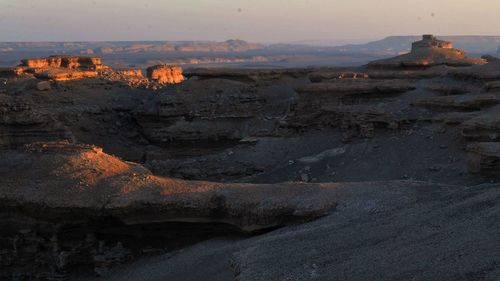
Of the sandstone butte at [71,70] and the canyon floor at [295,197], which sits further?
the sandstone butte at [71,70]

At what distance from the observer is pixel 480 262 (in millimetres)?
6527

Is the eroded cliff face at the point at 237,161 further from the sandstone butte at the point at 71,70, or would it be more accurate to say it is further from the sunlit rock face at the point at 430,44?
the sunlit rock face at the point at 430,44

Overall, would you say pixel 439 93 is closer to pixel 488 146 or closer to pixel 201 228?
pixel 488 146

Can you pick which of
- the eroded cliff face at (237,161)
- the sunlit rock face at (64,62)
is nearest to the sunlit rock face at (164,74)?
the sunlit rock face at (64,62)

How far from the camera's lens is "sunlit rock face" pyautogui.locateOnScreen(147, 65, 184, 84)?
39.6m

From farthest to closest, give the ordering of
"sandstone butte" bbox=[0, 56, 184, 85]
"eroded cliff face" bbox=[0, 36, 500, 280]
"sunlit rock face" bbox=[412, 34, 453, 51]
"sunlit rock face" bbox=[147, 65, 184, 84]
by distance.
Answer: "sunlit rock face" bbox=[147, 65, 184, 84], "sunlit rock face" bbox=[412, 34, 453, 51], "sandstone butte" bbox=[0, 56, 184, 85], "eroded cliff face" bbox=[0, 36, 500, 280]

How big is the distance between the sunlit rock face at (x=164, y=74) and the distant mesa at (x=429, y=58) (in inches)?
598

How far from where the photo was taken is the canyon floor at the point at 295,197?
8000mm

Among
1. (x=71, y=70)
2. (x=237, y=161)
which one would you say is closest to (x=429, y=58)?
(x=237, y=161)

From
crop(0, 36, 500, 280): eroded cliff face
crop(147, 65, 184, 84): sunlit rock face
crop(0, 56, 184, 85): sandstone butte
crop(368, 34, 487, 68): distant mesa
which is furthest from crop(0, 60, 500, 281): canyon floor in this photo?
crop(147, 65, 184, 84): sunlit rock face

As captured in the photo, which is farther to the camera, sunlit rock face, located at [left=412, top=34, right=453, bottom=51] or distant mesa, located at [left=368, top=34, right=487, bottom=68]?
sunlit rock face, located at [left=412, top=34, right=453, bottom=51]

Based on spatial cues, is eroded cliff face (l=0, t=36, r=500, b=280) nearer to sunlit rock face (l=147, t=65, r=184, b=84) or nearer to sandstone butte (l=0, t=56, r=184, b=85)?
sandstone butte (l=0, t=56, r=184, b=85)

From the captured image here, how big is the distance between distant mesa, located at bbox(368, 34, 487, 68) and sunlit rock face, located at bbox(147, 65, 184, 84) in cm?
1519

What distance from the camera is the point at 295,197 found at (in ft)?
35.4
